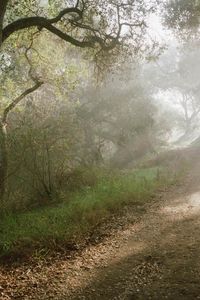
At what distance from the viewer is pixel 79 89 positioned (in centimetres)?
3534

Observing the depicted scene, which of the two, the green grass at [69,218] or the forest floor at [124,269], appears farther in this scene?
the green grass at [69,218]

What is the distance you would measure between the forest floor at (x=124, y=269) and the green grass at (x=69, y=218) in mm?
633

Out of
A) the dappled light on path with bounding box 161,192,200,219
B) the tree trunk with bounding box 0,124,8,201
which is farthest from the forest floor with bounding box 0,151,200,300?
the tree trunk with bounding box 0,124,8,201

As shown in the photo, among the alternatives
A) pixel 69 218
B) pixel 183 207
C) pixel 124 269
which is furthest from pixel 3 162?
pixel 124 269

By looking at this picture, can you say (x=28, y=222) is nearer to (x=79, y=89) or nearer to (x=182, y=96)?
(x=79, y=89)

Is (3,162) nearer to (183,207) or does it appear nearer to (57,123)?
(57,123)

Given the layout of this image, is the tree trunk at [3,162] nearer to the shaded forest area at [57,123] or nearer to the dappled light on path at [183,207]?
the shaded forest area at [57,123]

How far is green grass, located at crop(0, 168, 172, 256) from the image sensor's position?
9156mm

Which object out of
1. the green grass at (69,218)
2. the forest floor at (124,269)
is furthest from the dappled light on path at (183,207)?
the green grass at (69,218)

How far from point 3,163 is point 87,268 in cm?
643

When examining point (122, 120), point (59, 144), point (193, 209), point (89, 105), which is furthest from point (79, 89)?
point (193, 209)

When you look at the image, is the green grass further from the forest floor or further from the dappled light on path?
the dappled light on path

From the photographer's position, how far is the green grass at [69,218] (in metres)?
9.16

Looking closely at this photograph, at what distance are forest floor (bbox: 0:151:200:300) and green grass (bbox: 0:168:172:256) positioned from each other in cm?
63
